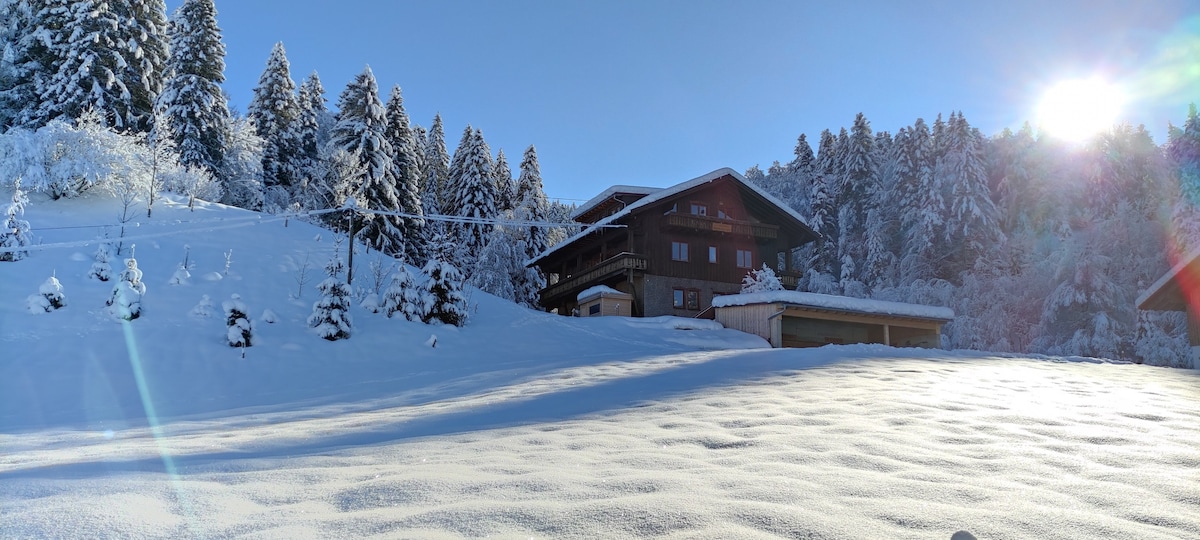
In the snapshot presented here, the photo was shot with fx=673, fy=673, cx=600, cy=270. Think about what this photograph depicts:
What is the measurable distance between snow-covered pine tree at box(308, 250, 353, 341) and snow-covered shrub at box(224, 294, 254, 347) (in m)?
2.05

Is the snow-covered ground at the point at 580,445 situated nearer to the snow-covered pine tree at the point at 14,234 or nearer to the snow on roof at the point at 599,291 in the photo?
the snow-covered pine tree at the point at 14,234

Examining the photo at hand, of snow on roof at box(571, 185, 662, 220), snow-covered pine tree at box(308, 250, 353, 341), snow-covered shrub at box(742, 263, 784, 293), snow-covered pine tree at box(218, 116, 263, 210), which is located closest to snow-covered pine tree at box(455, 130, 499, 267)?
snow on roof at box(571, 185, 662, 220)

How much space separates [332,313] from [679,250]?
67.6 feet

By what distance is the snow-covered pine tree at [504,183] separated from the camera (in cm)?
5306

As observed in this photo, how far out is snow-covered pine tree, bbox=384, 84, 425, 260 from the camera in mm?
40469

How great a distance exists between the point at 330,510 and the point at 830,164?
6141 cm

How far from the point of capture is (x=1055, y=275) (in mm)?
35594

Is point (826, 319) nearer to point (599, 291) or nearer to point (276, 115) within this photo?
point (599, 291)

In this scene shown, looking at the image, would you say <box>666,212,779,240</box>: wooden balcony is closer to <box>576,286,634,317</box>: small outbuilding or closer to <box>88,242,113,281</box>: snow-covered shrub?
<box>576,286,634,317</box>: small outbuilding

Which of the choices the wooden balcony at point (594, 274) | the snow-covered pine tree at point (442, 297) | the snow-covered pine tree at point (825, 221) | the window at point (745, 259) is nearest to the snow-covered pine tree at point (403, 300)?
the snow-covered pine tree at point (442, 297)

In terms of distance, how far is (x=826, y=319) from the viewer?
88.8ft

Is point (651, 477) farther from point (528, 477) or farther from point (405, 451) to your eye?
point (405, 451)

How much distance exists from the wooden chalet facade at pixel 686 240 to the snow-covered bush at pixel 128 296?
63.0 ft

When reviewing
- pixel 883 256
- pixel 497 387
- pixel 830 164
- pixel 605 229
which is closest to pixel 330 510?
pixel 497 387
